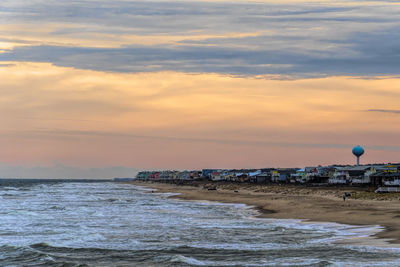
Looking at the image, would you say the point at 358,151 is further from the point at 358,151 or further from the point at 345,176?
the point at 345,176

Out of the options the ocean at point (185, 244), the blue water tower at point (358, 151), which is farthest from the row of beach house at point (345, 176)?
the ocean at point (185, 244)

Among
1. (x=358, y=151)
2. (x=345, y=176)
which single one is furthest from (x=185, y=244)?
(x=358, y=151)

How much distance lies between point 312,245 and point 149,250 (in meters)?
7.78

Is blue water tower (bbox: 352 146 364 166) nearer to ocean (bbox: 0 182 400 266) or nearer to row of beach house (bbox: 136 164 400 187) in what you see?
row of beach house (bbox: 136 164 400 187)

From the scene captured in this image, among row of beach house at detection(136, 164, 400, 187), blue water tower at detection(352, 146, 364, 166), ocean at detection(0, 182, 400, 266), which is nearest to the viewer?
ocean at detection(0, 182, 400, 266)

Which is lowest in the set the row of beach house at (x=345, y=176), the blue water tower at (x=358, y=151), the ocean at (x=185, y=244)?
the ocean at (x=185, y=244)

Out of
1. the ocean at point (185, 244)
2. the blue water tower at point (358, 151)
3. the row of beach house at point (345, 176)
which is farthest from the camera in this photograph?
the blue water tower at point (358, 151)

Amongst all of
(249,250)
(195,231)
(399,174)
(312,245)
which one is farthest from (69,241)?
(399,174)

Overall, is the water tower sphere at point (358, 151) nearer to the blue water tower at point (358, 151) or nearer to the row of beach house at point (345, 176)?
the blue water tower at point (358, 151)

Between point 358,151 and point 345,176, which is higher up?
point 358,151

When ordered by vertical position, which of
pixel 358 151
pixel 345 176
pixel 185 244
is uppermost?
pixel 358 151

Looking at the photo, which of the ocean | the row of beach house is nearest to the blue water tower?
the row of beach house

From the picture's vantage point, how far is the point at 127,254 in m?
24.4

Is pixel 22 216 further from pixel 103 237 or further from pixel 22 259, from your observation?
pixel 22 259
